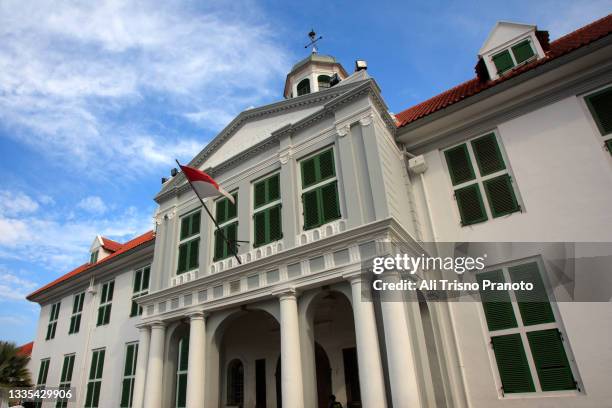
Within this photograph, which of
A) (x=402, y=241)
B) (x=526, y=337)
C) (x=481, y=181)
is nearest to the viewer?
(x=526, y=337)

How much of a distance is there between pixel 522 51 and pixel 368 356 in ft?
29.0

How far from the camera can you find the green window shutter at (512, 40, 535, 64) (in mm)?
10562

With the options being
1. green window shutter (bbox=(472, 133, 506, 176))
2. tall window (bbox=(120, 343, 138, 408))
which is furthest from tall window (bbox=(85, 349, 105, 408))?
green window shutter (bbox=(472, 133, 506, 176))

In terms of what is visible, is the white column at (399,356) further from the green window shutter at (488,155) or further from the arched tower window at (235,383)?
the arched tower window at (235,383)

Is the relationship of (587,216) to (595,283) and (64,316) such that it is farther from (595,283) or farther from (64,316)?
(64,316)

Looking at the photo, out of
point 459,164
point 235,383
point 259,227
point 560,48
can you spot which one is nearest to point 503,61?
point 560,48

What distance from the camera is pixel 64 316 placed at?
20.3 m

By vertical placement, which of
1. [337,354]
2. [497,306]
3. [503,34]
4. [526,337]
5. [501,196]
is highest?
[503,34]

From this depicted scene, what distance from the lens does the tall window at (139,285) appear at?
16.5 m

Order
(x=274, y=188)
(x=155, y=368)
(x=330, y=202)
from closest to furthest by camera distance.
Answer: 1. (x=330, y=202)
2. (x=274, y=188)
3. (x=155, y=368)

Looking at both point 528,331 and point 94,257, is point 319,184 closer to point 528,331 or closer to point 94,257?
point 528,331

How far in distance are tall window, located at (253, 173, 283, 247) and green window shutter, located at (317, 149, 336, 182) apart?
1447mm

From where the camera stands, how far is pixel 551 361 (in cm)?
800

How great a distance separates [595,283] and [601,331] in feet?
2.98
